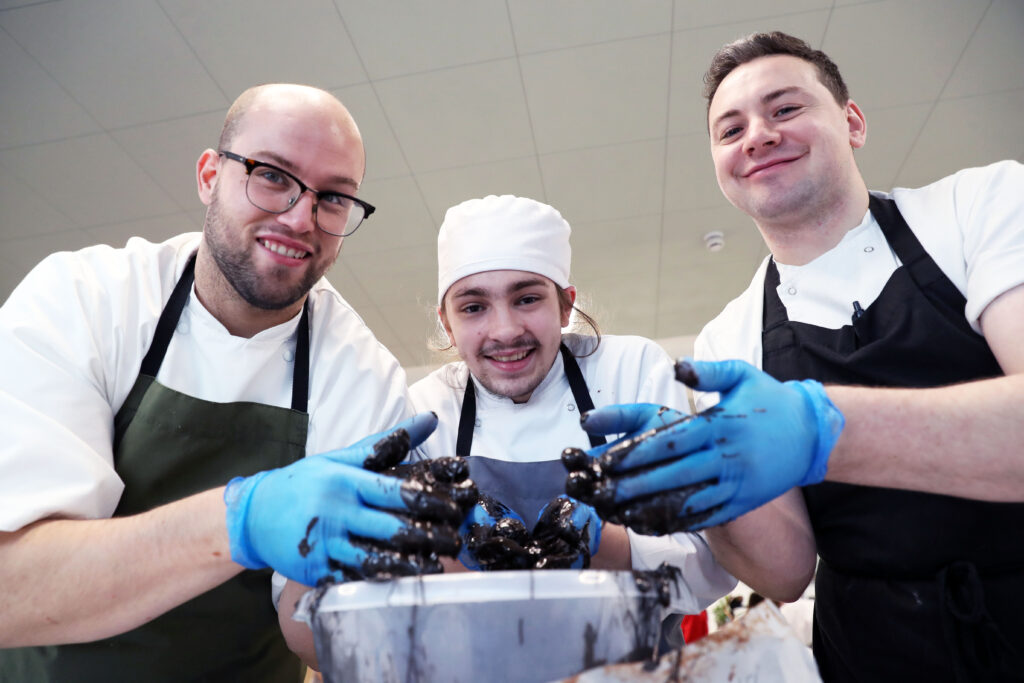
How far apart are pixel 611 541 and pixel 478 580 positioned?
2.38 feet

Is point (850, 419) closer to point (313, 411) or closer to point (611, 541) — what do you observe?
point (611, 541)

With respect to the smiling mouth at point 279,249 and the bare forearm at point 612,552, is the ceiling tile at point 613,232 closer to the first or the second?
the smiling mouth at point 279,249

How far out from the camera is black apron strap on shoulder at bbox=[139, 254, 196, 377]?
1.23 metres

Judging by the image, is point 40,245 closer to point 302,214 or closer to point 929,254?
point 302,214

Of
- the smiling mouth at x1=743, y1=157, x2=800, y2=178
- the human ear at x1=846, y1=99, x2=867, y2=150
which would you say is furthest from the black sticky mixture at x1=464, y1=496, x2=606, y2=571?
the human ear at x1=846, y1=99, x2=867, y2=150

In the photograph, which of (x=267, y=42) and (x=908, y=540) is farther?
(x=267, y=42)

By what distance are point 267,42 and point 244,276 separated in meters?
1.51

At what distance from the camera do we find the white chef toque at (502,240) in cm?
147

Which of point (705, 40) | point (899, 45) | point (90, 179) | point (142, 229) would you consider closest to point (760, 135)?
point (705, 40)

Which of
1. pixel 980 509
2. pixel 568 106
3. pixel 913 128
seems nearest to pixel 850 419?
pixel 980 509

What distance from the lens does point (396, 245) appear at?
380cm

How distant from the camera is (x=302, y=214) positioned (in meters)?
1.33

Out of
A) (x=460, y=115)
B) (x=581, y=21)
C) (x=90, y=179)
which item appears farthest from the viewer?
(x=90, y=179)

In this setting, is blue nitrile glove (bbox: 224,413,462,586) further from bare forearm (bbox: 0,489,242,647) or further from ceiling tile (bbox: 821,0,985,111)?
ceiling tile (bbox: 821,0,985,111)
